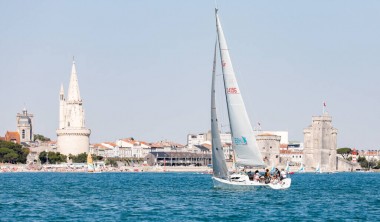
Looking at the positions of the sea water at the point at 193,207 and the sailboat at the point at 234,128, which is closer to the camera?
the sea water at the point at 193,207

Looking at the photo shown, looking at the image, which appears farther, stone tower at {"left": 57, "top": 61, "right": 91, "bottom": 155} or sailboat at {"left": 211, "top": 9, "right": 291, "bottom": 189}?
stone tower at {"left": 57, "top": 61, "right": 91, "bottom": 155}

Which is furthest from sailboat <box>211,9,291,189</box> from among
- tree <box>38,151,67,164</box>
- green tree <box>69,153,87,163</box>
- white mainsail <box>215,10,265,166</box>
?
tree <box>38,151,67,164</box>

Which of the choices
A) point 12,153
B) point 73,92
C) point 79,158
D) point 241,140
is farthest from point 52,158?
point 241,140

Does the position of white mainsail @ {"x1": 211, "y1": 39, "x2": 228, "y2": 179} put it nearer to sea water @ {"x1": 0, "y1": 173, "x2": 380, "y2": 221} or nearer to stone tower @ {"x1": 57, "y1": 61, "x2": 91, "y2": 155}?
sea water @ {"x1": 0, "y1": 173, "x2": 380, "y2": 221}

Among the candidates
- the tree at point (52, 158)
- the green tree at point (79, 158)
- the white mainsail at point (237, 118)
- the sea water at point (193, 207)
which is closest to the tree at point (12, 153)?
the tree at point (52, 158)

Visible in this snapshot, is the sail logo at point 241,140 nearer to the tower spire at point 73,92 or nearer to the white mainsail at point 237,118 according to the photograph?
the white mainsail at point 237,118

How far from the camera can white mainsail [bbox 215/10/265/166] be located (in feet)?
176

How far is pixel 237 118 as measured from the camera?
2116 inches

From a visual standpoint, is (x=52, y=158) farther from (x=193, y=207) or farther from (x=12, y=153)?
(x=193, y=207)

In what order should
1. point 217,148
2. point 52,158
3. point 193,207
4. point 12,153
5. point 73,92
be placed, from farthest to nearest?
point 73,92 < point 52,158 < point 12,153 < point 217,148 < point 193,207

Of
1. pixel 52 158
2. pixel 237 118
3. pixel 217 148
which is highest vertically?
pixel 237 118

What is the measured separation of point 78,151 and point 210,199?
149778mm

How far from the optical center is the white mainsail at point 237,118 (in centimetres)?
5359

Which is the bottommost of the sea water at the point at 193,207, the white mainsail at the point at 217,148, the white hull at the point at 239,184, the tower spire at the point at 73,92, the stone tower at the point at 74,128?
the sea water at the point at 193,207
